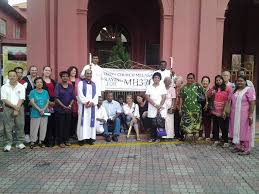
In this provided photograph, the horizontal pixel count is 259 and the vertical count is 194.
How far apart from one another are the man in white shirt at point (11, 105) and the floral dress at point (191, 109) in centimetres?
353

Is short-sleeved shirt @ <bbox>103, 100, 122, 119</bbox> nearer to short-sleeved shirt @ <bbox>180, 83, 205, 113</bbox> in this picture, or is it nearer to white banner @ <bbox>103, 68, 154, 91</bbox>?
white banner @ <bbox>103, 68, 154, 91</bbox>

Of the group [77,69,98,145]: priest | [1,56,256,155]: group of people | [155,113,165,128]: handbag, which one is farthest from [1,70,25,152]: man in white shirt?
[155,113,165,128]: handbag

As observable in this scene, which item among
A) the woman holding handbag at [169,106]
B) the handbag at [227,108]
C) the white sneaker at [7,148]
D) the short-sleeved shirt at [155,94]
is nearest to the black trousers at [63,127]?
the white sneaker at [7,148]

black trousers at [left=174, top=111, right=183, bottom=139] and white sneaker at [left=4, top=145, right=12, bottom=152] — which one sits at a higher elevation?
black trousers at [left=174, top=111, right=183, bottom=139]

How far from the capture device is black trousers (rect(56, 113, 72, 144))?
7.55 m

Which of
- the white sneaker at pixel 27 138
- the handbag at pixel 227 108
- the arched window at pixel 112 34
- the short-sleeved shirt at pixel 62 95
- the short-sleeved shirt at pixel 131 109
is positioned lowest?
the white sneaker at pixel 27 138

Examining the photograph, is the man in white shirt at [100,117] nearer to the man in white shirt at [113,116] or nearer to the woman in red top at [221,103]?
the man in white shirt at [113,116]

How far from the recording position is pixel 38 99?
732 centimetres

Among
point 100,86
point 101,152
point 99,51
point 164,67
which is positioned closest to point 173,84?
point 164,67

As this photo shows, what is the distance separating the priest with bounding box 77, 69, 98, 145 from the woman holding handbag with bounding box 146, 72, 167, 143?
1.28 m

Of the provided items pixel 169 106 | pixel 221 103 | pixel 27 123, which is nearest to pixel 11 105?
pixel 27 123

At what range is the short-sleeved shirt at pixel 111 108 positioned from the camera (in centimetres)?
840

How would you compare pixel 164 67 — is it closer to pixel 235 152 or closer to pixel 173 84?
pixel 173 84

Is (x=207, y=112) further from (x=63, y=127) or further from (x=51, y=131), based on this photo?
(x=51, y=131)
